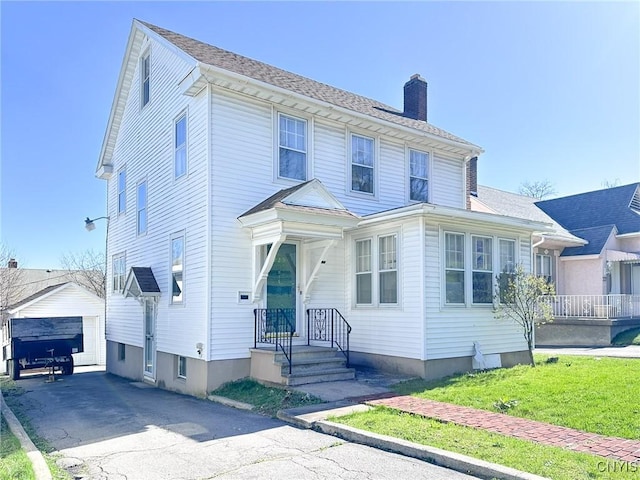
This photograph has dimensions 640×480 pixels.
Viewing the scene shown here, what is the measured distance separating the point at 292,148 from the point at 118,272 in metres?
8.60

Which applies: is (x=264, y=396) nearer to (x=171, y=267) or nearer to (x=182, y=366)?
(x=182, y=366)

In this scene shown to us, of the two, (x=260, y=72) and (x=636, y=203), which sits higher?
(x=260, y=72)

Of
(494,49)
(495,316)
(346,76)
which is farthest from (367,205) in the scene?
(346,76)

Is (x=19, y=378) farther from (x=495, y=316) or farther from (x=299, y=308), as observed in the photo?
(x=495, y=316)

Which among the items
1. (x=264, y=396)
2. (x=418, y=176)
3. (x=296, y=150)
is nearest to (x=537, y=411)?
(x=264, y=396)

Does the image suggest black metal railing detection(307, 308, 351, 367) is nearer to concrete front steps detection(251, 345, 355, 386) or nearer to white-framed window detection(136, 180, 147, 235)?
concrete front steps detection(251, 345, 355, 386)

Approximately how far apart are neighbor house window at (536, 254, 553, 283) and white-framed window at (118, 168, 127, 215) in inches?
632

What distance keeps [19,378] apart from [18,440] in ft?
37.5

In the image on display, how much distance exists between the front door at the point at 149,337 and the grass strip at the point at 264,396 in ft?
13.5

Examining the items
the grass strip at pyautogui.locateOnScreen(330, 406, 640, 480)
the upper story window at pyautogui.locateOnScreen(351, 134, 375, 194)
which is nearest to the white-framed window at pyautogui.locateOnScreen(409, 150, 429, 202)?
the upper story window at pyautogui.locateOnScreen(351, 134, 375, 194)

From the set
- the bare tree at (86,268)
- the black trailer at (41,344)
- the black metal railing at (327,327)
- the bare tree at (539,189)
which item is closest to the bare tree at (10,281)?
the bare tree at (86,268)

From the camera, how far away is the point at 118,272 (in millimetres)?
17078

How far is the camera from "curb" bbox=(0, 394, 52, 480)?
5.55 metres

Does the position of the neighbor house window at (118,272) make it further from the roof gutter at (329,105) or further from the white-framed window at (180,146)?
the roof gutter at (329,105)
